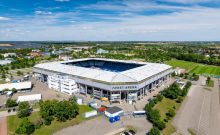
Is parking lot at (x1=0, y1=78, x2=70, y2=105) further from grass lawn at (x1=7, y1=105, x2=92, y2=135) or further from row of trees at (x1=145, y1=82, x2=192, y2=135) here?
row of trees at (x1=145, y1=82, x2=192, y2=135)

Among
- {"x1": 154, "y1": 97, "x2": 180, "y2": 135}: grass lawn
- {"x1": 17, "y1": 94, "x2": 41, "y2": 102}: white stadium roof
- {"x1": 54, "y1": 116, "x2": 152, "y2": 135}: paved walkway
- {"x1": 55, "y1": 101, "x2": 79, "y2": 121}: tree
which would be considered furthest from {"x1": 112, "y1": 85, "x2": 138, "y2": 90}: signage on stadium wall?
{"x1": 17, "y1": 94, "x2": 41, "y2": 102}: white stadium roof

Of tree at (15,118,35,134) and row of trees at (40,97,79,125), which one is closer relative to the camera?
tree at (15,118,35,134)

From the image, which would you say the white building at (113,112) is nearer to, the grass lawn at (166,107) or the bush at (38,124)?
the grass lawn at (166,107)

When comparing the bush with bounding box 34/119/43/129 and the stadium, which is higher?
the stadium

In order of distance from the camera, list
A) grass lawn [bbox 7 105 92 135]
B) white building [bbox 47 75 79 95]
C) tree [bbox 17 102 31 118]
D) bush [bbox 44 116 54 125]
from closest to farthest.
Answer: grass lawn [bbox 7 105 92 135] < bush [bbox 44 116 54 125] < tree [bbox 17 102 31 118] < white building [bbox 47 75 79 95]

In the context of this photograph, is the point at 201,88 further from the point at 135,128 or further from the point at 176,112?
the point at 135,128

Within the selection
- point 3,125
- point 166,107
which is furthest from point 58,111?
point 166,107
